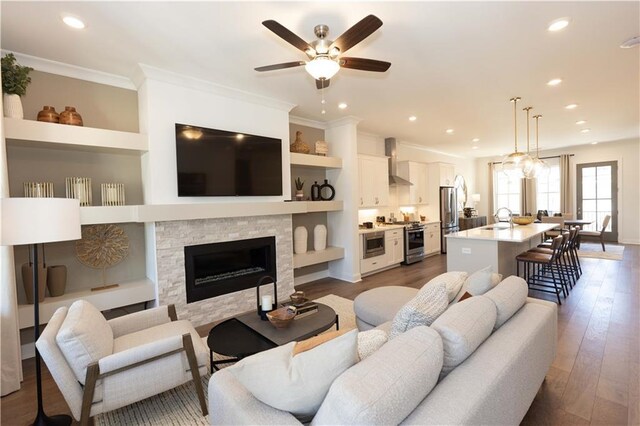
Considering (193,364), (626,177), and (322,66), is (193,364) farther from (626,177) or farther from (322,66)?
(626,177)

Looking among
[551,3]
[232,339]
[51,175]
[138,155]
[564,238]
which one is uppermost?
[551,3]

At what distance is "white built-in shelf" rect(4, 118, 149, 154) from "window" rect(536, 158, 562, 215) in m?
10.8

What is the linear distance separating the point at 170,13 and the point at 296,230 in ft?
10.9

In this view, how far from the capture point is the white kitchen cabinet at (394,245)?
6.15 meters

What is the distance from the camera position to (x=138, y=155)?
356 cm

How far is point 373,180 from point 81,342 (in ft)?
17.6

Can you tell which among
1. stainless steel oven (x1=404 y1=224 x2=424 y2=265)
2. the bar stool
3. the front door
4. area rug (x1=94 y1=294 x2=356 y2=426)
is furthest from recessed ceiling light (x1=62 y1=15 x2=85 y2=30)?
the front door

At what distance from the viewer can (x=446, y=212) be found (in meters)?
7.98

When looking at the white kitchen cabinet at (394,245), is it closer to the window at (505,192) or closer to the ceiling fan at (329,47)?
the ceiling fan at (329,47)

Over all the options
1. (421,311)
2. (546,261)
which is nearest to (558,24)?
(421,311)

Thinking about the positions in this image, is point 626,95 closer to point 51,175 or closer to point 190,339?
point 190,339

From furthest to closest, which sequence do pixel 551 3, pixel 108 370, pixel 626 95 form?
1. pixel 626 95
2. pixel 551 3
3. pixel 108 370

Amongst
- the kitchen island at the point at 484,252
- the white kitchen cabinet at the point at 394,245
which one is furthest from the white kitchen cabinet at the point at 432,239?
the kitchen island at the point at 484,252

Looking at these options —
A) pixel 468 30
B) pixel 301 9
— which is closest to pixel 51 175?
pixel 301 9
